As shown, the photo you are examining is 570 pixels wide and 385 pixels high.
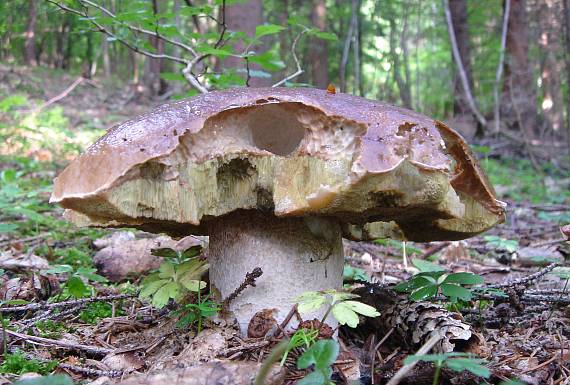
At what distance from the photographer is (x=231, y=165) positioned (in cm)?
180

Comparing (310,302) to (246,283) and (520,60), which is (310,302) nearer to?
(246,283)

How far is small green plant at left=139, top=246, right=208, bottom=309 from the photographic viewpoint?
1.96 meters

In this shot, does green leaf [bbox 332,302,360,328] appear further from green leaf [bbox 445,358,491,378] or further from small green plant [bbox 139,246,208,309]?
small green plant [bbox 139,246,208,309]

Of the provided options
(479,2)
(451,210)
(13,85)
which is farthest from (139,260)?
(13,85)

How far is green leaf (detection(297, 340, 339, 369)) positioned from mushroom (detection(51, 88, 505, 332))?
37 cm

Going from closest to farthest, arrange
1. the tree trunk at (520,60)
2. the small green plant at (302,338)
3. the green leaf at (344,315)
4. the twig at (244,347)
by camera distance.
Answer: the green leaf at (344,315) < the small green plant at (302,338) < the twig at (244,347) < the tree trunk at (520,60)

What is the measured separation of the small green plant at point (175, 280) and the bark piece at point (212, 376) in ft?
1.65

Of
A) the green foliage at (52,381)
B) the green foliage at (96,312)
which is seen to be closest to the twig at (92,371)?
the green foliage at (52,381)

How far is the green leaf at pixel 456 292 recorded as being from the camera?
74.7 inches

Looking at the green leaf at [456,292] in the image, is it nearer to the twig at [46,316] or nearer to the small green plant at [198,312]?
the small green plant at [198,312]

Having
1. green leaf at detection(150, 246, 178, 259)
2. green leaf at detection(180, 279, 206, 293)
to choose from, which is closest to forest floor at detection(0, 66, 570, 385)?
green leaf at detection(180, 279, 206, 293)

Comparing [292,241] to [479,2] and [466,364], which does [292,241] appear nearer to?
[466,364]

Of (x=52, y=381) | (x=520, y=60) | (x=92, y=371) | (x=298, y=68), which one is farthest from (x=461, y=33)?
(x=52, y=381)

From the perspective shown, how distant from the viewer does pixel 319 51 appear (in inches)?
505
